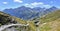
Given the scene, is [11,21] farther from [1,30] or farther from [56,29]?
[56,29]

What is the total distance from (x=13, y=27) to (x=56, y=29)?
41.7 meters

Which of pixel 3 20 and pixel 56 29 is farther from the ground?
pixel 3 20

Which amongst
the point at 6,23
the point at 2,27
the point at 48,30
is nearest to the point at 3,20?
the point at 6,23

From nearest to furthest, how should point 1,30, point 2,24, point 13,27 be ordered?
point 1,30 < point 13,27 < point 2,24

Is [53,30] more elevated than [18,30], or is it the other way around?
[18,30]

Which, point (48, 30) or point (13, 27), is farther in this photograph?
point (48, 30)

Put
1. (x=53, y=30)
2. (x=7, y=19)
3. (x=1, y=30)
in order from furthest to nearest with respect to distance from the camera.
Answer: (x=53, y=30) → (x=7, y=19) → (x=1, y=30)

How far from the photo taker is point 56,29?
84.6 m

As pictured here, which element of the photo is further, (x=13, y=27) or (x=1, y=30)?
(x=13, y=27)

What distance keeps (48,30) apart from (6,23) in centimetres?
3516

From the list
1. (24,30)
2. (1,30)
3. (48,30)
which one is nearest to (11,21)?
(24,30)

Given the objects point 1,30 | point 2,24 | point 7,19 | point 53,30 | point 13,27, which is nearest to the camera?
point 1,30

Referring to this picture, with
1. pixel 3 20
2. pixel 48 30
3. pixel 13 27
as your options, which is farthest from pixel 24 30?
pixel 48 30

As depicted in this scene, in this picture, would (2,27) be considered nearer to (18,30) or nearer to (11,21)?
(18,30)
